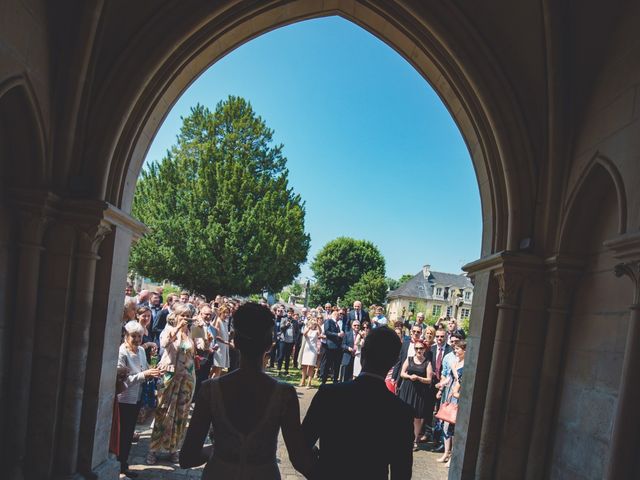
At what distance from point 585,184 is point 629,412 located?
178 cm

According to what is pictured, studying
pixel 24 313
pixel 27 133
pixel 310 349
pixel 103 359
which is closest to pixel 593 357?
pixel 103 359

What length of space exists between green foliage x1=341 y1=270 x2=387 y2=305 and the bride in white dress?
41.9m

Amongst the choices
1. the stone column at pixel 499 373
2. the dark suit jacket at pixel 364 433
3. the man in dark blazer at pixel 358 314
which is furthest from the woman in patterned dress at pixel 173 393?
the man in dark blazer at pixel 358 314

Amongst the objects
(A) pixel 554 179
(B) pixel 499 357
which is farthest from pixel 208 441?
(A) pixel 554 179

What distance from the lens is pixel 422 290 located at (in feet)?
212

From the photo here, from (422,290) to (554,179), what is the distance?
62314 mm

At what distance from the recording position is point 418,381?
21.0 feet

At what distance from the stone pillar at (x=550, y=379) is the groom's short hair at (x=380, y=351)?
237 centimetres

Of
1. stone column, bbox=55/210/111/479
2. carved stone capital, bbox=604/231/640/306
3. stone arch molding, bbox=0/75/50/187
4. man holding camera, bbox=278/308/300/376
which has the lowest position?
man holding camera, bbox=278/308/300/376

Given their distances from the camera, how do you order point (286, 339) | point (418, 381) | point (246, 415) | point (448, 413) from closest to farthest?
point (246, 415) < point (448, 413) < point (418, 381) < point (286, 339)

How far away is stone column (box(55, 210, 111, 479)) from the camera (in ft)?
12.2

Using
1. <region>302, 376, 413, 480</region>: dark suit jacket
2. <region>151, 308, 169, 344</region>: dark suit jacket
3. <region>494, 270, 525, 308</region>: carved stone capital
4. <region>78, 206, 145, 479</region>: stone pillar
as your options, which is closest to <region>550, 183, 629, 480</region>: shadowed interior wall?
<region>494, 270, 525, 308</region>: carved stone capital

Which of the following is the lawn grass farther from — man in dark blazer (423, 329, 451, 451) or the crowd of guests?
man in dark blazer (423, 329, 451, 451)

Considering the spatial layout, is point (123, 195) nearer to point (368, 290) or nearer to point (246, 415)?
point (246, 415)
